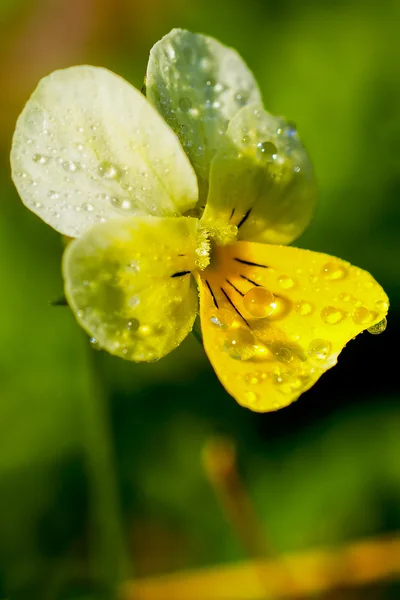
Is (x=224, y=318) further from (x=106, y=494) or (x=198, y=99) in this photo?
(x=106, y=494)

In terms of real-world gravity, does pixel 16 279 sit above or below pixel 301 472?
above

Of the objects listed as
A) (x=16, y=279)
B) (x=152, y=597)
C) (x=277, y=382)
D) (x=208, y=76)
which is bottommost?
(x=152, y=597)

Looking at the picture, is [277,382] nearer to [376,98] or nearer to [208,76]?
[208,76]

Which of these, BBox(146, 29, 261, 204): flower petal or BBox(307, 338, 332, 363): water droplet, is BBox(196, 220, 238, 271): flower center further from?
→ BBox(307, 338, 332, 363): water droplet

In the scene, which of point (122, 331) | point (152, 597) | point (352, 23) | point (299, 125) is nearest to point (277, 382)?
point (122, 331)

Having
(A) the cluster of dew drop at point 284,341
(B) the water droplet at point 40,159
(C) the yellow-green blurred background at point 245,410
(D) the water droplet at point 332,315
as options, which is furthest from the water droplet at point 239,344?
(C) the yellow-green blurred background at point 245,410

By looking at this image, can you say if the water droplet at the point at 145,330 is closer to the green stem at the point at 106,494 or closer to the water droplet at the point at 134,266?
the water droplet at the point at 134,266

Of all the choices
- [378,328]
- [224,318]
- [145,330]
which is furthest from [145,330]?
[378,328]
